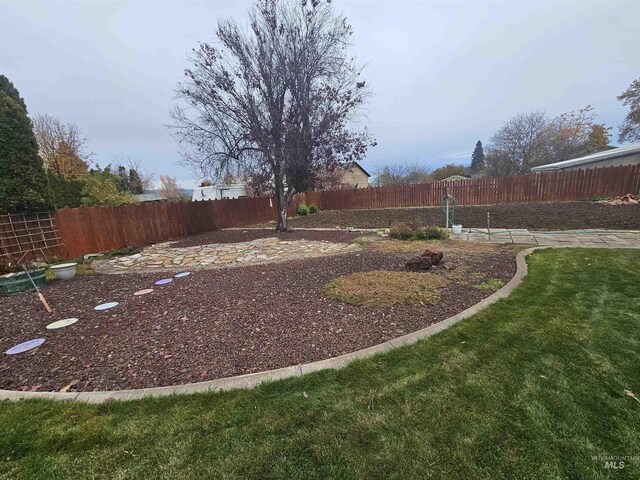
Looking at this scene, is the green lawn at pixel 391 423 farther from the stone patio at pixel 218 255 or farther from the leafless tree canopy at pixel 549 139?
the leafless tree canopy at pixel 549 139

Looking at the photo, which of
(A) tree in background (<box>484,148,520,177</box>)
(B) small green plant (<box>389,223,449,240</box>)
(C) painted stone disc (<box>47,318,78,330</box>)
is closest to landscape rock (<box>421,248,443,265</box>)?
(B) small green plant (<box>389,223,449,240</box>)

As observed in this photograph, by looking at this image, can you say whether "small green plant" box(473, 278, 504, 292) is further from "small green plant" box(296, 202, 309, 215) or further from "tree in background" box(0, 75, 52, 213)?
"small green plant" box(296, 202, 309, 215)

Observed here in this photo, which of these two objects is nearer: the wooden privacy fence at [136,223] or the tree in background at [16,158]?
the tree in background at [16,158]

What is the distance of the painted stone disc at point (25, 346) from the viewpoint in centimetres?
281

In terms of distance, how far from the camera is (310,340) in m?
2.70

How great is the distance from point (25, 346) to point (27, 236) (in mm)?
5958

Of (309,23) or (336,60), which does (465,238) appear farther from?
(309,23)

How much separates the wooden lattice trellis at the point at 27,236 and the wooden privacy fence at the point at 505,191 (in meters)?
13.0

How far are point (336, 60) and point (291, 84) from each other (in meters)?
2.05

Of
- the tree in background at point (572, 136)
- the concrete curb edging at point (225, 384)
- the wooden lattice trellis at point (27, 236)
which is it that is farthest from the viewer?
the tree in background at point (572, 136)

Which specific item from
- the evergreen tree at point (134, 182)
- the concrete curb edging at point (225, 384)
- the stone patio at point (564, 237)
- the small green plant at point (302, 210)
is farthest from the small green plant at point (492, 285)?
the evergreen tree at point (134, 182)

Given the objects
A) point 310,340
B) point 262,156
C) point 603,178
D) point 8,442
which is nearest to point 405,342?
point 310,340

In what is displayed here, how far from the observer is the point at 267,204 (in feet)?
51.5

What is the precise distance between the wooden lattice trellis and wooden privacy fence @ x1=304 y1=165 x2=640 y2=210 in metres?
13.0
